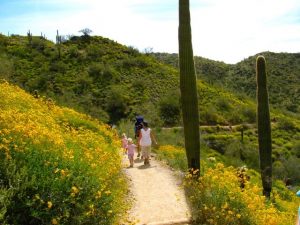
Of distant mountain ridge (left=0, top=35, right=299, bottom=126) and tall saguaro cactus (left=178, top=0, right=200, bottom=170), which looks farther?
distant mountain ridge (left=0, top=35, right=299, bottom=126)

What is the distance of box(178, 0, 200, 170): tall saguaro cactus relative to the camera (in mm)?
11312

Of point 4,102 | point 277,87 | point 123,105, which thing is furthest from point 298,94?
point 4,102

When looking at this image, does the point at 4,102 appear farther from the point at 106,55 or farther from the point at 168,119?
the point at 106,55

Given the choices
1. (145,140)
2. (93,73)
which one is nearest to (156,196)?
(145,140)

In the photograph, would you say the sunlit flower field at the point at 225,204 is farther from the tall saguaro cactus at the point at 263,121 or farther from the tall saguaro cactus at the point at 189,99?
the tall saguaro cactus at the point at 263,121

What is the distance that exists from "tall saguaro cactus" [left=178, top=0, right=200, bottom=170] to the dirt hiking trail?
840 mm

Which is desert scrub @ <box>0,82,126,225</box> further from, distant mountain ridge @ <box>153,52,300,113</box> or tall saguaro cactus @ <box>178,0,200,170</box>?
distant mountain ridge @ <box>153,52,300,113</box>

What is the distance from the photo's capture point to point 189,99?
11.3 m

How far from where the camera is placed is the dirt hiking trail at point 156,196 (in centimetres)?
843

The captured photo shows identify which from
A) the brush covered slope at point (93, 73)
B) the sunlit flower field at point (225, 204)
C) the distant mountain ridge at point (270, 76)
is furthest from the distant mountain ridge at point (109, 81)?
the sunlit flower field at point (225, 204)

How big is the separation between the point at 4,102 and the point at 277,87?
68654 millimetres

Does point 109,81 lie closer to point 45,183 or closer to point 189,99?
point 189,99

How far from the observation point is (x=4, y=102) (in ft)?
34.7

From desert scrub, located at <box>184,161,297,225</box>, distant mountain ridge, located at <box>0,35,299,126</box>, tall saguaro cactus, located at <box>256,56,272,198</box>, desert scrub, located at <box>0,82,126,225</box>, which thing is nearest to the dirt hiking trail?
desert scrub, located at <box>184,161,297,225</box>
